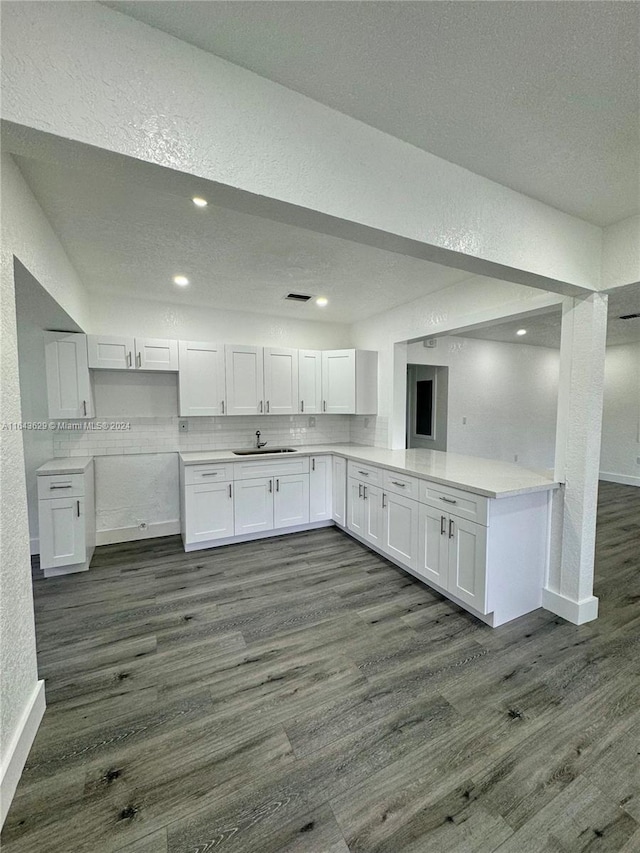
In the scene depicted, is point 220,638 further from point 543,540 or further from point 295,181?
point 295,181

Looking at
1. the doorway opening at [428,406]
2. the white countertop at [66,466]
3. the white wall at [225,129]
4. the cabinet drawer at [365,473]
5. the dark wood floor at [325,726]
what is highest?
the white wall at [225,129]

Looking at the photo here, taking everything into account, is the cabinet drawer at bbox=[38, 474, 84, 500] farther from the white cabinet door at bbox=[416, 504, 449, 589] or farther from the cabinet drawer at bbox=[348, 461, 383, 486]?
the white cabinet door at bbox=[416, 504, 449, 589]

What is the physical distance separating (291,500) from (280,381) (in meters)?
1.41

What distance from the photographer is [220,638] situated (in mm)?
2230

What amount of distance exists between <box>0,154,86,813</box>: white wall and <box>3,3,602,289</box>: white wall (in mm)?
693

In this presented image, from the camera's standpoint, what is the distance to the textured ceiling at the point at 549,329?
375 centimetres

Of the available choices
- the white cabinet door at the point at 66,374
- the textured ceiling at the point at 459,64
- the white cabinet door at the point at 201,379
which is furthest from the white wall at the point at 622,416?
the white cabinet door at the point at 66,374

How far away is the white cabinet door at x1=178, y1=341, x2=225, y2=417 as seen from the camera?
3.70m

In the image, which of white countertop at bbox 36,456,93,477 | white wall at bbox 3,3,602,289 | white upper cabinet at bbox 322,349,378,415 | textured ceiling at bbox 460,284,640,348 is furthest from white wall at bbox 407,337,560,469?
white countertop at bbox 36,456,93,477

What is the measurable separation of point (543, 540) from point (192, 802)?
250 cm

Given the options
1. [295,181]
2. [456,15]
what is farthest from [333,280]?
[456,15]

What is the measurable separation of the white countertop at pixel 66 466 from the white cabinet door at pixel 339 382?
8.53 ft

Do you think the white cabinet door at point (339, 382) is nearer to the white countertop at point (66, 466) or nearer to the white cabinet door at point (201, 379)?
the white cabinet door at point (201, 379)

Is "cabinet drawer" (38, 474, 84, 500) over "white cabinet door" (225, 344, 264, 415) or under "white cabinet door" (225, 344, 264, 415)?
under
